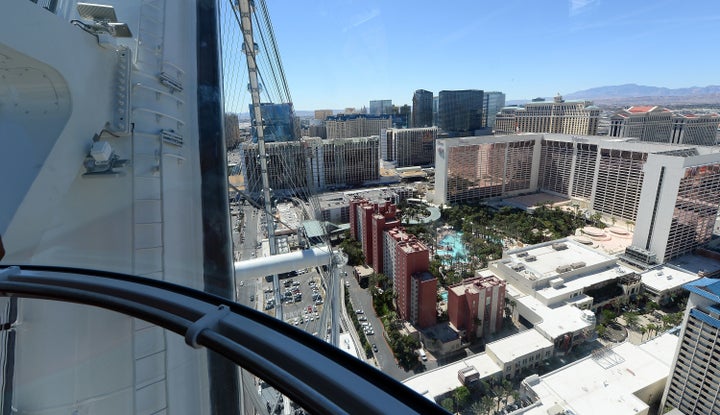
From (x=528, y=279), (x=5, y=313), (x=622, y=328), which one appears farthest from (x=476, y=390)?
(x=5, y=313)

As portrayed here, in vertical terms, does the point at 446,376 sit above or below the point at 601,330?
above

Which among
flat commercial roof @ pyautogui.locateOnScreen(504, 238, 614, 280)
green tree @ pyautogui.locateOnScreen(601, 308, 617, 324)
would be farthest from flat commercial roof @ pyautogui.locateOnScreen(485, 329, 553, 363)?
green tree @ pyautogui.locateOnScreen(601, 308, 617, 324)

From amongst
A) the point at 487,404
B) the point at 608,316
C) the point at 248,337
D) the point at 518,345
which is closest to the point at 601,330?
the point at 608,316

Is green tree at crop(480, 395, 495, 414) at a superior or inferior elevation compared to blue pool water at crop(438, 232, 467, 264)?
inferior

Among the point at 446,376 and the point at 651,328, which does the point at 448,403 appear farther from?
the point at 651,328

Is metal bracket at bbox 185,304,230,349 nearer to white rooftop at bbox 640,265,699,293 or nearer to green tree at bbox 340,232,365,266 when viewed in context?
green tree at bbox 340,232,365,266

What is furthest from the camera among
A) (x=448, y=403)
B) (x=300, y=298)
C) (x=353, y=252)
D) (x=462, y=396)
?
(x=353, y=252)

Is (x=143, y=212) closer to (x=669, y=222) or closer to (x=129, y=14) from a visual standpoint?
(x=129, y=14)

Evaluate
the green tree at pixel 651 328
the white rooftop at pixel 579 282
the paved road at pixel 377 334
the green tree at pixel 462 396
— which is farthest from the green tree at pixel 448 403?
the green tree at pixel 651 328
